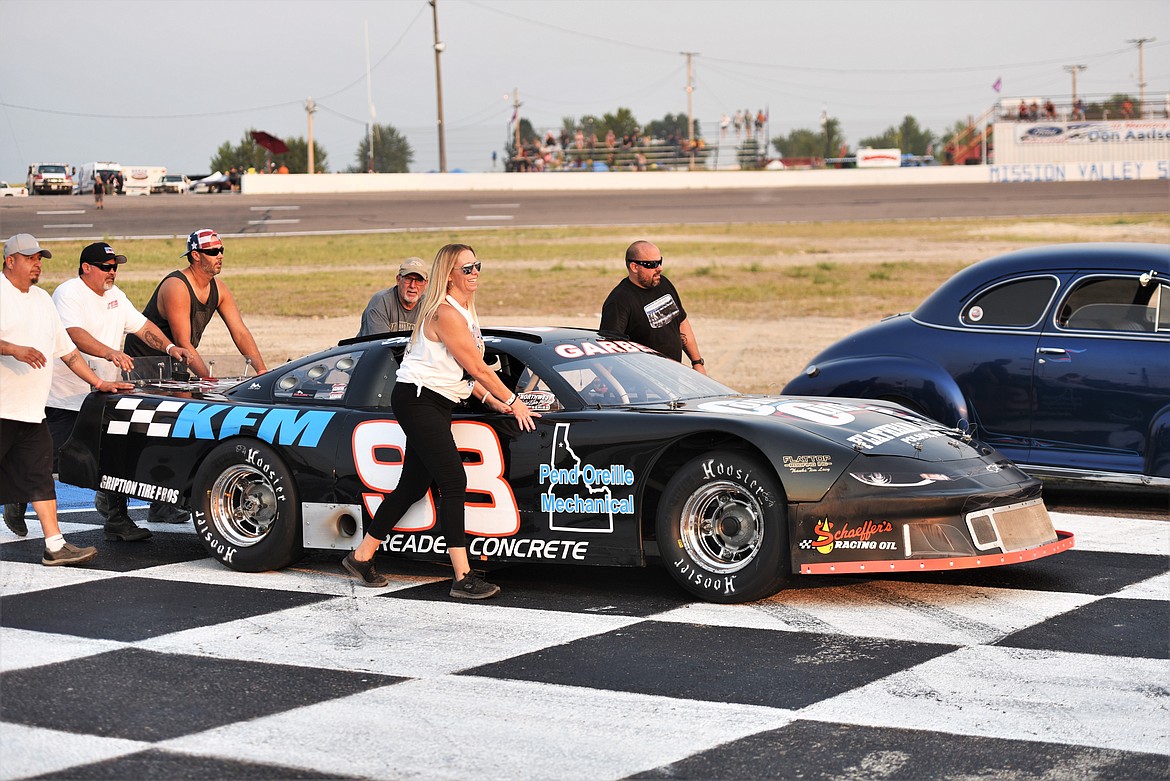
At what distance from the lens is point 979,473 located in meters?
6.54

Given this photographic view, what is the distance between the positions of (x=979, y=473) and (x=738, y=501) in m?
1.19

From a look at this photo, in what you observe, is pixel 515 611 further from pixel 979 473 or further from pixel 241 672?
pixel 979 473

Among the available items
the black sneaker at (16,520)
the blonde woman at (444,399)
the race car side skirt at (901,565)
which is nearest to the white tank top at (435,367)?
the blonde woman at (444,399)

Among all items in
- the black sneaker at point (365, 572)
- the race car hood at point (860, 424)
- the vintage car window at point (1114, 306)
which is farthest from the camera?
the vintage car window at point (1114, 306)

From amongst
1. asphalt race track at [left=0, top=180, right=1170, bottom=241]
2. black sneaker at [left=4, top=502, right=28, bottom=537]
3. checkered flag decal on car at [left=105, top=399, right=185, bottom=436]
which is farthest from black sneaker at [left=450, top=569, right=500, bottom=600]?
asphalt race track at [left=0, top=180, right=1170, bottom=241]

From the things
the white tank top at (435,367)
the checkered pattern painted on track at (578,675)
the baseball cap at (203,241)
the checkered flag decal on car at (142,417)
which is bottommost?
the checkered pattern painted on track at (578,675)

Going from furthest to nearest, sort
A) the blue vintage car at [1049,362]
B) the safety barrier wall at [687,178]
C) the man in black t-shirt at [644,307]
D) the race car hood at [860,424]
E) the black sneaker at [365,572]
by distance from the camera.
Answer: the safety barrier wall at [687,178] → the man in black t-shirt at [644,307] → the blue vintage car at [1049,362] → the black sneaker at [365,572] → the race car hood at [860,424]

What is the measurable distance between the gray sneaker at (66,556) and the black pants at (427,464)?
178cm

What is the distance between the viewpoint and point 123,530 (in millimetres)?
8172

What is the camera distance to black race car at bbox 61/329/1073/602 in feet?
20.4

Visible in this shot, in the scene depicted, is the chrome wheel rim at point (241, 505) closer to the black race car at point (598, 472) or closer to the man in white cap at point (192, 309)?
the black race car at point (598, 472)

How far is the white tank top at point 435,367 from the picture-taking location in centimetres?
665

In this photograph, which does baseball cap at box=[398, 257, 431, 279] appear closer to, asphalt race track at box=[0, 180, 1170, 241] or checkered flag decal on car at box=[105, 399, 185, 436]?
checkered flag decal on car at box=[105, 399, 185, 436]

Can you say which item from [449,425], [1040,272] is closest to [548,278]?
[1040,272]
